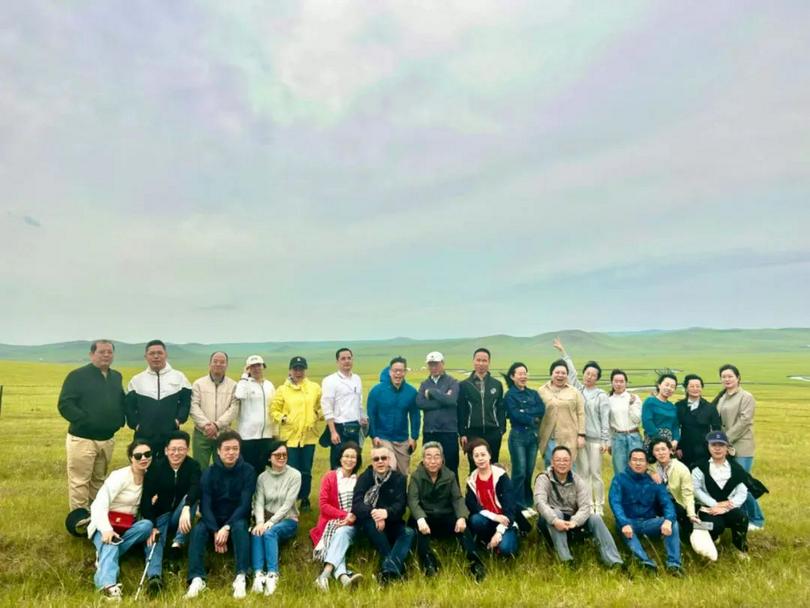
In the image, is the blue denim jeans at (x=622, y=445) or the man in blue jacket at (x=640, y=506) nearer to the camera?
the man in blue jacket at (x=640, y=506)

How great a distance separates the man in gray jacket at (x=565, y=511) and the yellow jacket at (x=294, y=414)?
434cm

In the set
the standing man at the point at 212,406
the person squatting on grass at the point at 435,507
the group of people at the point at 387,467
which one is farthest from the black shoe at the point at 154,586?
the person squatting on grass at the point at 435,507

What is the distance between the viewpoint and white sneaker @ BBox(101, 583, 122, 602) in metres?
6.98

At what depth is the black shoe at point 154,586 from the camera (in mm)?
7328

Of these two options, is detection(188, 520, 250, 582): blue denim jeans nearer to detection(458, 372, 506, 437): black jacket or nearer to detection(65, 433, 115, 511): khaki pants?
detection(65, 433, 115, 511): khaki pants

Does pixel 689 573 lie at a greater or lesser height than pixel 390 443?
lesser

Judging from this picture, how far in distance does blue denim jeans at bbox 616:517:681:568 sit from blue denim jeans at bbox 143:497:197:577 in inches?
284

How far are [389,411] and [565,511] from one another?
358 centimetres

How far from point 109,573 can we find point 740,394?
11.3m

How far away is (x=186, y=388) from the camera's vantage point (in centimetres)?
972

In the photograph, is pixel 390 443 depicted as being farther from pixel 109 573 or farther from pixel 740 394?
pixel 740 394

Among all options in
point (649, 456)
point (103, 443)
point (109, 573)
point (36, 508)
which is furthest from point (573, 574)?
point (36, 508)

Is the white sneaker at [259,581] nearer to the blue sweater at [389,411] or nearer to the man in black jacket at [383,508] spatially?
the man in black jacket at [383,508]

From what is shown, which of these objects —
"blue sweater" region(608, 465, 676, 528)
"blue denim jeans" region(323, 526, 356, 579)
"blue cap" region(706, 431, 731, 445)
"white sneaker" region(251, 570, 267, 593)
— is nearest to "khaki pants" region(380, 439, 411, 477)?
"blue denim jeans" region(323, 526, 356, 579)
